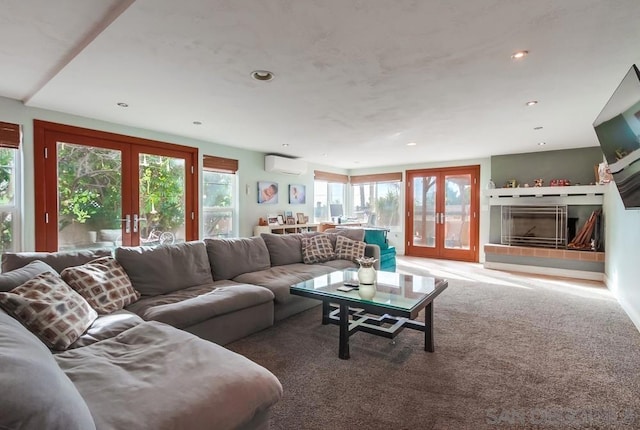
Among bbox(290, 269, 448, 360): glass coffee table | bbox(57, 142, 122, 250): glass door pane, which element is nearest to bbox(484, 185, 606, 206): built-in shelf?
bbox(290, 269, 448, 360): glass coffee table

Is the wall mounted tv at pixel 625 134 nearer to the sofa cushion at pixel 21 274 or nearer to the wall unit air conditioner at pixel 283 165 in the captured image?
the sofa cushion at pixel 21 274

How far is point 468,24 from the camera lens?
73.9 inches

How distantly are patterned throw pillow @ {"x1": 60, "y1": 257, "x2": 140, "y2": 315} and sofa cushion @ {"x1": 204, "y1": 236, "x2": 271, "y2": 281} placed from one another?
2.75ft

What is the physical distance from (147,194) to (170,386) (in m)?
3.92

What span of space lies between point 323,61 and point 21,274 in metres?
2.41

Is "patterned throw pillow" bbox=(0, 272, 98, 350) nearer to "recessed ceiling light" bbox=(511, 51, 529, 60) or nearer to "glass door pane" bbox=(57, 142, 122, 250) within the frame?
"glass door pane" bbox=(57, 142, 122, 250)

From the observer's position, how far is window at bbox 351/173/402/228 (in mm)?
7930

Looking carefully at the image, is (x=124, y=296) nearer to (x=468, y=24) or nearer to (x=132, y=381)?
(x=132, y=381)

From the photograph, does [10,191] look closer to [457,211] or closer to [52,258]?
[52,258]

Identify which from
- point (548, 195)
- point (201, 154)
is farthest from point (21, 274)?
point (548, 195)

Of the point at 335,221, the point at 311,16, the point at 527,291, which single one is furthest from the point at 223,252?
the point at 335,221

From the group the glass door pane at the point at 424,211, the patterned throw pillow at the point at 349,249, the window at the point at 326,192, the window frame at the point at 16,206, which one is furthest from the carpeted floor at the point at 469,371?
the window at the point at 326,192

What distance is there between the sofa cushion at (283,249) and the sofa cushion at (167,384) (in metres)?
2.26

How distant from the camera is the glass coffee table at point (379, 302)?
238 cm
